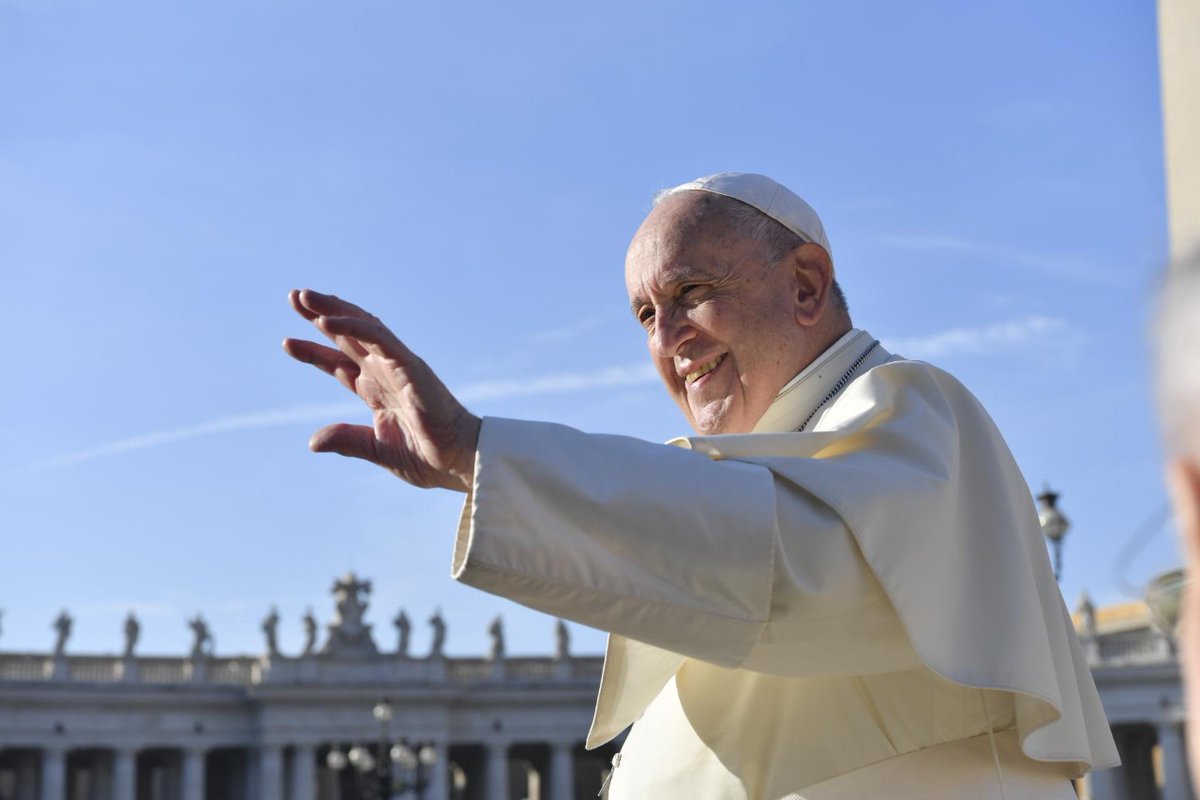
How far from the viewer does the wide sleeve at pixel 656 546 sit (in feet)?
6.33

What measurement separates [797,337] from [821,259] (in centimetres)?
17

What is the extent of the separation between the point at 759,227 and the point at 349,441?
3.31 feet

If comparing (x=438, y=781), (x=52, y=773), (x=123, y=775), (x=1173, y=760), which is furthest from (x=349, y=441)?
(x=438, y=781)

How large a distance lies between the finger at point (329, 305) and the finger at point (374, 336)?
0.19 feet

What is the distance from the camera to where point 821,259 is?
2852 mm

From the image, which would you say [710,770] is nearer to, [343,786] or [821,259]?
[821,259]

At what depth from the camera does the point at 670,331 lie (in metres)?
2.78

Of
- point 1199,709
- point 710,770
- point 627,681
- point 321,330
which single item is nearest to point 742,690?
point 710,770

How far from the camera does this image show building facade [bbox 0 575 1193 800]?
42.3 metres

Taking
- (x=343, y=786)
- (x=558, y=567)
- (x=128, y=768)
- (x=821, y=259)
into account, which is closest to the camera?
(x=558, y=567)

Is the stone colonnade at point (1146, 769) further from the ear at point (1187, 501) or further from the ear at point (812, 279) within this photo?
the ear at point (1187, 501)

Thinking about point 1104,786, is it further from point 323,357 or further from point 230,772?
point 323,357

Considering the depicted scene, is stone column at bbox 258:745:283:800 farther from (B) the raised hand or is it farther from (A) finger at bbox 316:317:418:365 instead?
(A) finger at bbox 316:317:418:365

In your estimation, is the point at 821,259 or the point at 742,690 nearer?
the point at 742,690
